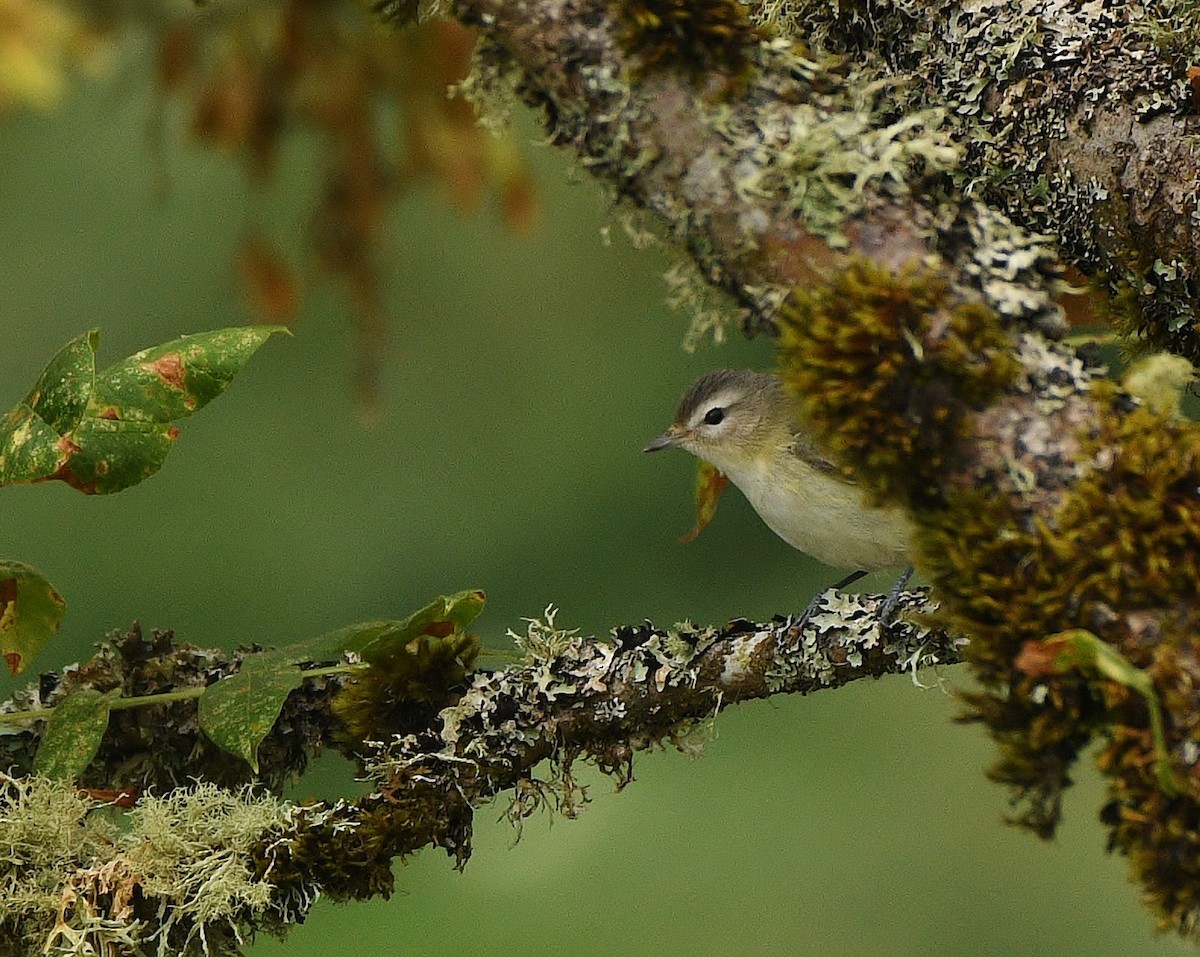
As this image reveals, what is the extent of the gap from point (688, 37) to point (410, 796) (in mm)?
517

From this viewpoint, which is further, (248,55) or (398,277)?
(398,277)

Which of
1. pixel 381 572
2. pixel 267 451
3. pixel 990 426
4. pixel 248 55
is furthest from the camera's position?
pixel 267 451

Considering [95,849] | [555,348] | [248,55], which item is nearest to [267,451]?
[555,348]

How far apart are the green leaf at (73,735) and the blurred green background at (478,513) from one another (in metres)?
1.15

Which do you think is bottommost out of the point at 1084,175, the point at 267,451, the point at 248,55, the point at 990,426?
the point at 990,426

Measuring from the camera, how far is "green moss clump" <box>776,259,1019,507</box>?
A: 56cm

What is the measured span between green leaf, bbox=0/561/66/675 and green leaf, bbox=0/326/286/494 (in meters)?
0.13

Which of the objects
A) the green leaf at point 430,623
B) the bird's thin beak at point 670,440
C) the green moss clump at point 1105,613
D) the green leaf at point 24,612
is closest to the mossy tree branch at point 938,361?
the green moss clump at point 1105,613

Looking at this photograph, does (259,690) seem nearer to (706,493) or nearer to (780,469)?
(706,493)

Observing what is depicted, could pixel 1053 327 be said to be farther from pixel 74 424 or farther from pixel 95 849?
pixel 95 849

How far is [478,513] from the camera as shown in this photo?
269cm

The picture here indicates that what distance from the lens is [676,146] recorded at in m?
0.63

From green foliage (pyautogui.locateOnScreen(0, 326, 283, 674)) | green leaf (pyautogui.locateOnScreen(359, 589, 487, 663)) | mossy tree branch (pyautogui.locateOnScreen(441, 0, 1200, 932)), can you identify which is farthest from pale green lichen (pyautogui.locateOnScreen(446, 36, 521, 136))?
green leaf (pyautogui.locateOnScreen(359, 589, 487, 663))

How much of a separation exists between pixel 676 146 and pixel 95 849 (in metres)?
0.62
